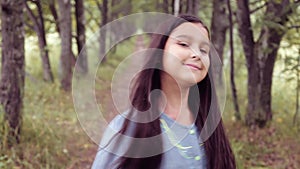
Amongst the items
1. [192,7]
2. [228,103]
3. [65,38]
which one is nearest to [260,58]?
[228,103]

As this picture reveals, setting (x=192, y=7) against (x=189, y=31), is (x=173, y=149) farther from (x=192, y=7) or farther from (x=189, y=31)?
(x=192, y=7)

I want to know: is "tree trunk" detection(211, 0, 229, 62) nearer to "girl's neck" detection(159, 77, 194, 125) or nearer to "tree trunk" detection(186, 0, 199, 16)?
"tree trunk" detection(186, 0, 199, 16)

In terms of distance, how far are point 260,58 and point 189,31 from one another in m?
4.41

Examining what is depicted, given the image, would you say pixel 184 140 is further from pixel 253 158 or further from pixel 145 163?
pixel 253 158

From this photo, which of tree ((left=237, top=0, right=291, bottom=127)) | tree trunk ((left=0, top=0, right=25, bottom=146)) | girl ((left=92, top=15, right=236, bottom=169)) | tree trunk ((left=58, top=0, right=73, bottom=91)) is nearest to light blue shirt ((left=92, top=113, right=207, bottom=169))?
girl ((left=92, top=15, right=236, bottom=169))

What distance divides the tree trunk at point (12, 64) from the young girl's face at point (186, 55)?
3.14m

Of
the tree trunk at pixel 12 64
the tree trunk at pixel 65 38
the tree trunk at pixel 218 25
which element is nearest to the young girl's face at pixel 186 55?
the tree trunk at pixel 12 64

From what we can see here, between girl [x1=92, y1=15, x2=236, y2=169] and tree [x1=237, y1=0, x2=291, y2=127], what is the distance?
4.09 m

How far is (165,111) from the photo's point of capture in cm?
164

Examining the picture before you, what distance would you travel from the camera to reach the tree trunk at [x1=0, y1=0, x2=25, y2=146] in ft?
14.0

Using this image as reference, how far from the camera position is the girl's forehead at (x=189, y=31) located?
1557 millimetres

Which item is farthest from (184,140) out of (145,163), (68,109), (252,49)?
(68,109)

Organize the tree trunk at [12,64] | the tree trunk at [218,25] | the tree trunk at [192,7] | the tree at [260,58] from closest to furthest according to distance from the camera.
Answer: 1. the tree trunk at [12,64]
2. the tree at [260,58]
3. the tree trunk at [192,7]
4. the tree trunk at [218,25]

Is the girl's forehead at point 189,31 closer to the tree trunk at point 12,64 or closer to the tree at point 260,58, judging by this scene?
the tree trunk at point 12,64
